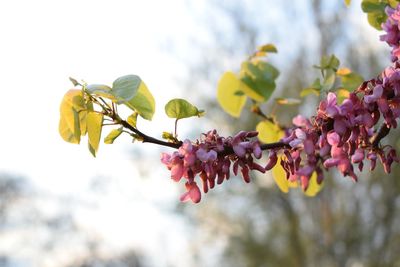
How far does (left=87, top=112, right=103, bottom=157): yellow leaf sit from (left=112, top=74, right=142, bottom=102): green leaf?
5cm

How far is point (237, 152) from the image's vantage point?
0.63 meters

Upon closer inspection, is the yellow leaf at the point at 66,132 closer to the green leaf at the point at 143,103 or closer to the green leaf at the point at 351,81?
the green leaf at the point at 143,103

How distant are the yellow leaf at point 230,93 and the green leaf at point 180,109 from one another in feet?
1.11

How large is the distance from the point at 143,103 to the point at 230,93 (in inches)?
15.6

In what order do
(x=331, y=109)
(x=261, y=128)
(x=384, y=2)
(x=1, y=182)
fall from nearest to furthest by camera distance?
(x=331, y=109) < (x=384, y=2) < (x=261, y=128) < (x=1, y=182)

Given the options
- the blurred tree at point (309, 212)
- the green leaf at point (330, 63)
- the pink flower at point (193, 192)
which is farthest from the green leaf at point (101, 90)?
the blurred tree at point (309, 212)

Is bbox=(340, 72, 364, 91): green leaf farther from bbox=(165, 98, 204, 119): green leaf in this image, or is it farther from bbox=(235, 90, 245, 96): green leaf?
bbox=(165, 98, 204, 119): green leaf

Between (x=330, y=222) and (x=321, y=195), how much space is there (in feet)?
1.51

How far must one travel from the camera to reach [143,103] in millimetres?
682

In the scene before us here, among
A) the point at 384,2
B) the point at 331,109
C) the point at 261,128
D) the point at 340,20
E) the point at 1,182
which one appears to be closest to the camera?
the point at 331,109

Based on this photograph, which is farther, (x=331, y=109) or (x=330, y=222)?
(x=330, y=222)

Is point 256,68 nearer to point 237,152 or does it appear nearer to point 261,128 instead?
point 261,128

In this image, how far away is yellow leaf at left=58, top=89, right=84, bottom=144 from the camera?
67cm

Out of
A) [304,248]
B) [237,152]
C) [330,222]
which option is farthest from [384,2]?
[304,248]
